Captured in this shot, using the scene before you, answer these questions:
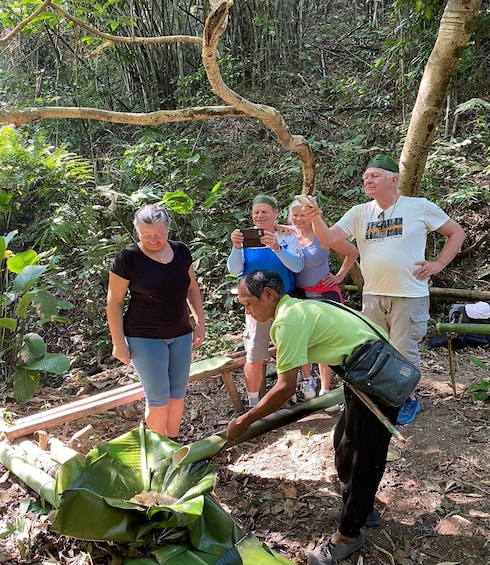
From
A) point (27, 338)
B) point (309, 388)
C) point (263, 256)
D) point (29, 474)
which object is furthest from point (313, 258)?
point (27, 338)

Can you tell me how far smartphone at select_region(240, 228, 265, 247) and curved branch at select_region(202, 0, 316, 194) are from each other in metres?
1.26

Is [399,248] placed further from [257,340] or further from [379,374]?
[379,374]

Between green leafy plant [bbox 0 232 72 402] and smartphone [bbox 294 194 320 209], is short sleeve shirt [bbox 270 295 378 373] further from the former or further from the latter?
green leafy plant [bbox 0 232 72 402]

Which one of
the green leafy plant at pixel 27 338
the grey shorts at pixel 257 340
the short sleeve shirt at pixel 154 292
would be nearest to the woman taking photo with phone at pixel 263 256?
the grey shorts at pixel 257 340

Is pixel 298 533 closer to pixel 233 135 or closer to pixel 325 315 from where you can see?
pixel 325 315

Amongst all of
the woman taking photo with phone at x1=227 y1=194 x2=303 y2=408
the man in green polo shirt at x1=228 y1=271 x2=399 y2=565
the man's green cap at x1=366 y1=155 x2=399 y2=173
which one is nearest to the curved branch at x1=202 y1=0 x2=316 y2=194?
the woman taking photo with phone at x1=227 y1=194 x2=303 y2=408

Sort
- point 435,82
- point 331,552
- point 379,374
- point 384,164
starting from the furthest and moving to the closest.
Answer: point 435,82, point 384,164, point 331,552, point 379,374

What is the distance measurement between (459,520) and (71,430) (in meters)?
2.55

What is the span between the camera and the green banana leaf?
6.54 ft

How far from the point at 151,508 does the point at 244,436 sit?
544mm

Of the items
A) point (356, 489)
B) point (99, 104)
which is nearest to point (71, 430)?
point (356, 489)

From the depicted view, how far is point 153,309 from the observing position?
2.94m

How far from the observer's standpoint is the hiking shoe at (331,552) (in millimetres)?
2342

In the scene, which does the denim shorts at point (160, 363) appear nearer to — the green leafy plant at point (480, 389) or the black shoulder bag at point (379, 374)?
the black shoulder bag at point (379, 374)
